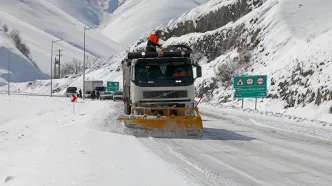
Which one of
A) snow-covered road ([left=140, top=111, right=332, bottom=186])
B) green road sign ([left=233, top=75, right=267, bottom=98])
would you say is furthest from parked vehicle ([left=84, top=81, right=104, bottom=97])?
snow-covered road ([left=140, top=111, right=332, bottom=186])

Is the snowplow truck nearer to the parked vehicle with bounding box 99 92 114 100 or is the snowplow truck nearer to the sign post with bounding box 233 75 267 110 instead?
the sign post with bounding box 233 75 267 110

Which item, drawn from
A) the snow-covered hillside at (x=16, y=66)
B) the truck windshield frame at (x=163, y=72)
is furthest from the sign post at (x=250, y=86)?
the snow-covered hillside at (x=16, y=66)

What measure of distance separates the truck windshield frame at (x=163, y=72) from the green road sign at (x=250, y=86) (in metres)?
15.8

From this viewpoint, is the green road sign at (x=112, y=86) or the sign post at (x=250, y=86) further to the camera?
the green road sign at (x=112, y=86)

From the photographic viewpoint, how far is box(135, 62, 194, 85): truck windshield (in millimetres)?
17203

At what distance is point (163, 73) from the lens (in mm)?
17281

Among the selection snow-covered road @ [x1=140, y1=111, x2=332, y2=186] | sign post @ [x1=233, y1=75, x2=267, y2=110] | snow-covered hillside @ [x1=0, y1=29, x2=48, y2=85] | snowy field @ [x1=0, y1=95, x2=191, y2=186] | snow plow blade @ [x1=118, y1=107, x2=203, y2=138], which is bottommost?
snow-covered road @ [x1=140, y1=111, x2=332, y2=186]

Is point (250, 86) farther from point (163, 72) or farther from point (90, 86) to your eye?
point (90, 86)

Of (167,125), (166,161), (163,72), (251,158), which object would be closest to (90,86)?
(163,72)

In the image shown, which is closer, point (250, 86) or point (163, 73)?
point (163, 73)

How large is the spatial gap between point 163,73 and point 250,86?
54.1 ft

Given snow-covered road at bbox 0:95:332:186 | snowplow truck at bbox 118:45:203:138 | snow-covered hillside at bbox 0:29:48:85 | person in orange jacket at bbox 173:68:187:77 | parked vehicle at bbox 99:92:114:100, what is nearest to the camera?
snow-covered road at bbox 0:95:332:186

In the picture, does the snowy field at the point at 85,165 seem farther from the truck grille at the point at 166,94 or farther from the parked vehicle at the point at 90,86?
the parked vehicle at the point at 90,86

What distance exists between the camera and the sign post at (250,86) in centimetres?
3228
